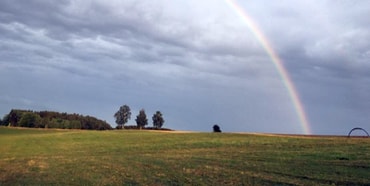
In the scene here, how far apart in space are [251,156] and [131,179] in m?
11.9

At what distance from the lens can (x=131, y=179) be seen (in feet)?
63.0

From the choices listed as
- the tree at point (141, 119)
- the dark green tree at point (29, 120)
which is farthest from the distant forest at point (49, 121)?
the tree at point (141, 119)

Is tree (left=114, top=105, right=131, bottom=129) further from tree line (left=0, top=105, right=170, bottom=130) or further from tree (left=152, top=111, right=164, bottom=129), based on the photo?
tree (left=152, top=111, right=164, bottom=129)

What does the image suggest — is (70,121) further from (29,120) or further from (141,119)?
(141,119)

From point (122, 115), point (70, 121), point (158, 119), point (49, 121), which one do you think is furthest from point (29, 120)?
point (158, 119)

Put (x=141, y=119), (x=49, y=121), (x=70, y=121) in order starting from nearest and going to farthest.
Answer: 1. (x=141, y=119)
2. (x=49, y=121)
3. (x=70, y=121)

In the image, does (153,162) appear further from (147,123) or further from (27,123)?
(27,123)

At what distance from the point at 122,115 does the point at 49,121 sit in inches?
684

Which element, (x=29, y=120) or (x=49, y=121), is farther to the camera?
(x=49, y=121)

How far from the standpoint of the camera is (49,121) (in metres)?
107

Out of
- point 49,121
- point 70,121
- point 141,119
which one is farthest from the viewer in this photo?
point 70,121

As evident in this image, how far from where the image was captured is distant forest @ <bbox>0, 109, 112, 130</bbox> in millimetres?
103250

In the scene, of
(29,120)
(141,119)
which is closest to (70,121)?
(29,120)

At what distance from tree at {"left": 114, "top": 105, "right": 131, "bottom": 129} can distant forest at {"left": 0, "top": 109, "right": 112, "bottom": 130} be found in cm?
325
